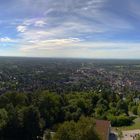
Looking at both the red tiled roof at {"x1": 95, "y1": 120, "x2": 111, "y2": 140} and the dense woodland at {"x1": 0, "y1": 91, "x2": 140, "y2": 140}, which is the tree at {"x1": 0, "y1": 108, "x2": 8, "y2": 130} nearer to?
the dense woodland at {"x1": 0, "y1": 91, "x2": 140, "y2": 140}

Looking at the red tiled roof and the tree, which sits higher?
the tree

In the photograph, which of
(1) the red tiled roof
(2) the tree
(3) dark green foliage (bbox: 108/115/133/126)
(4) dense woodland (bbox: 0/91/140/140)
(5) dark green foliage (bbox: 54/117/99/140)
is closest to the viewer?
(5) dark green foliage (bbox: 54/117/99/140)

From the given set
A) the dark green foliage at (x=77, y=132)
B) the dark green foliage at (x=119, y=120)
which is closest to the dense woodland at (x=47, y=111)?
the dark green foliage at (x=119, y=120)

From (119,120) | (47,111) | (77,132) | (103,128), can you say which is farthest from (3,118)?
(119,120)

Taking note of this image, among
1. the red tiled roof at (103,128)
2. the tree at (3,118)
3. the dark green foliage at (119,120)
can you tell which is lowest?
the dark green foliage at (119,120)

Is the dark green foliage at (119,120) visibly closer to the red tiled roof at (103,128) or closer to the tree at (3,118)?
the red tiled roof at (103,128)

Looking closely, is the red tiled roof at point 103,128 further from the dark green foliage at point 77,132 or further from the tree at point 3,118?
the tree at point 3,118

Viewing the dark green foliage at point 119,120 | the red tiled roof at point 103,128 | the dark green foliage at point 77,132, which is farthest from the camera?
the dark green foliage at point 119,120

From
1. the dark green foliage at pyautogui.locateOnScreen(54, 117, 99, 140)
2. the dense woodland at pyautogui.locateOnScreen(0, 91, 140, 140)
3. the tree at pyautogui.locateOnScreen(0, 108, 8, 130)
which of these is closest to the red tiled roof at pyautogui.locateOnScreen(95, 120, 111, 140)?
the dense woodland at pyautogui.locateOnScreen(0, 91, 140, 140)

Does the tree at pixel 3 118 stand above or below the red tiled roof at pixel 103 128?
above

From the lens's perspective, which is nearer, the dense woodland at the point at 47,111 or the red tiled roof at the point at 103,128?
the dense woodland at the point at 47,111

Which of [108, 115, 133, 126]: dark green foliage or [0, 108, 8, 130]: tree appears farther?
[108, 115, 133, 126]: dark green foliage

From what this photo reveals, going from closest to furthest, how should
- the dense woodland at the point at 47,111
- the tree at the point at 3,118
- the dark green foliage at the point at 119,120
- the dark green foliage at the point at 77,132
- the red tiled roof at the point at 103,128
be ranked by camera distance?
the dark green foliage at the point at 77,132 → the tree at the point at 3,118 → the dense woodland at the point at 47,111 → the red tiled roof at the point at 103,128 → the dark green foliage at the point at 119,120
